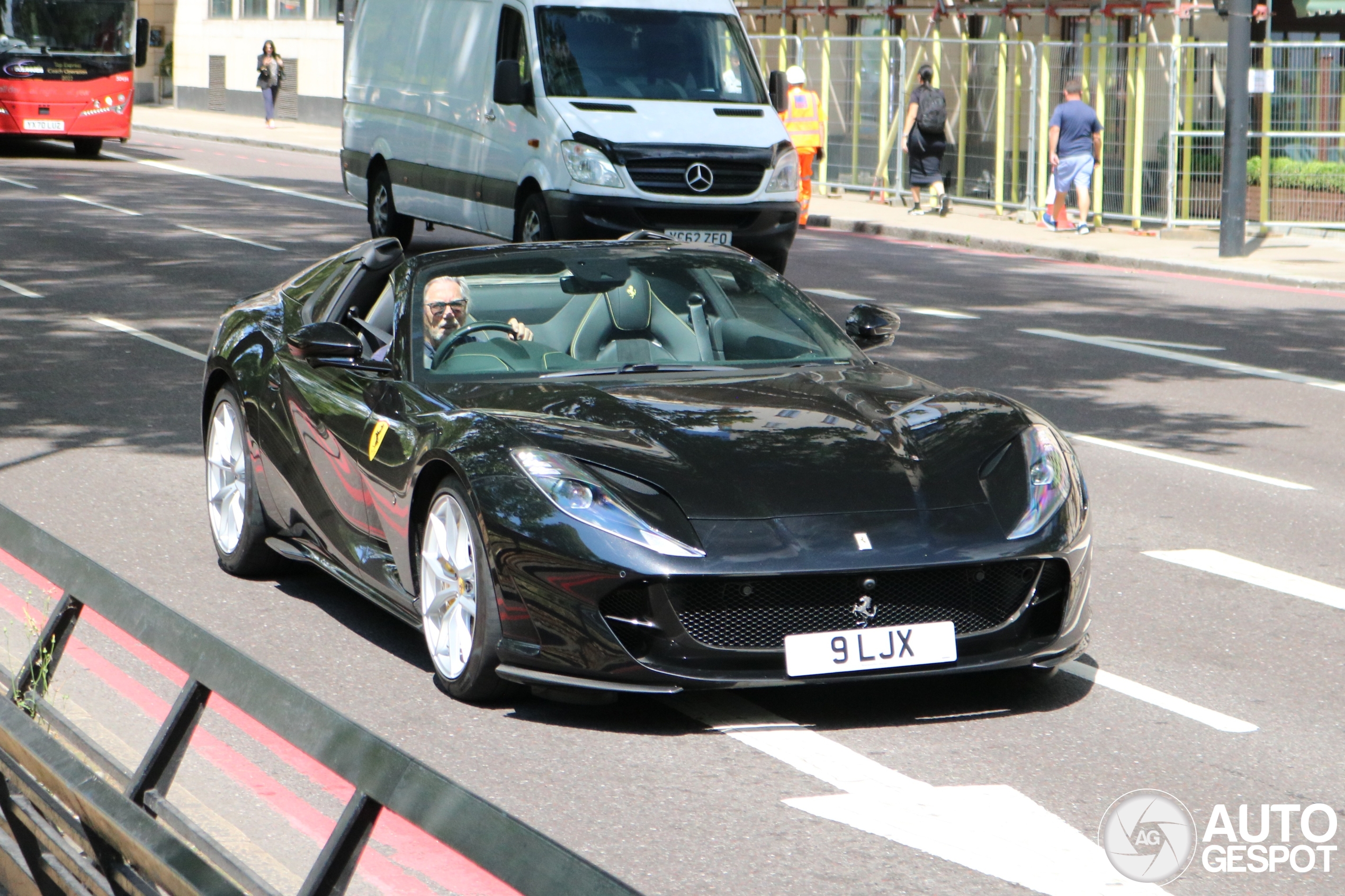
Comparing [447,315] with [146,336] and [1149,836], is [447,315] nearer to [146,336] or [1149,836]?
[1149,836]

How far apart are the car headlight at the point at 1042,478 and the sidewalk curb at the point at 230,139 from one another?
3324cm

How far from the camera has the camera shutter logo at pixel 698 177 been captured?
1670cm

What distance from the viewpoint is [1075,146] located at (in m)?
22.8

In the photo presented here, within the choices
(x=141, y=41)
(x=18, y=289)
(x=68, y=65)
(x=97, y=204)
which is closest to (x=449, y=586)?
(x=18, y=289)

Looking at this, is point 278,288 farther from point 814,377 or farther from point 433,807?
A: point 433,807

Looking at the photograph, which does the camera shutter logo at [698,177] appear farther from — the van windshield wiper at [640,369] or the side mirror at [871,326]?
the van windshield wiper at [640,369]

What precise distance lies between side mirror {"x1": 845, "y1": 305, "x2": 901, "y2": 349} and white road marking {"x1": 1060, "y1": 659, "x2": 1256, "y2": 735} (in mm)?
1469

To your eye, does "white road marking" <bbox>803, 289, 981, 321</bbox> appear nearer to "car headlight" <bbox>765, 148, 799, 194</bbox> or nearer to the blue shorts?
"car headlight" <bbox>765, 148, 799, 194</bbox>

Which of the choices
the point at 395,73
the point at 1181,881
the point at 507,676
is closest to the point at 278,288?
the point at 507,676

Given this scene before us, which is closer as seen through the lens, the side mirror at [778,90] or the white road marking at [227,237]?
the side mirror at [778,90]

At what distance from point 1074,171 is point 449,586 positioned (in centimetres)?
1896

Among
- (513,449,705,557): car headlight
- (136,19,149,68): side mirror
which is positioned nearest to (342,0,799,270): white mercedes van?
(513,449,705,557): car headlight

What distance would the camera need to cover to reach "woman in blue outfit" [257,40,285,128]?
49969 mm

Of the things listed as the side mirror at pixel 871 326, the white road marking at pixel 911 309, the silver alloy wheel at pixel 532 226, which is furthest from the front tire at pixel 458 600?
the silver alloy wheel at pixel 532 226
